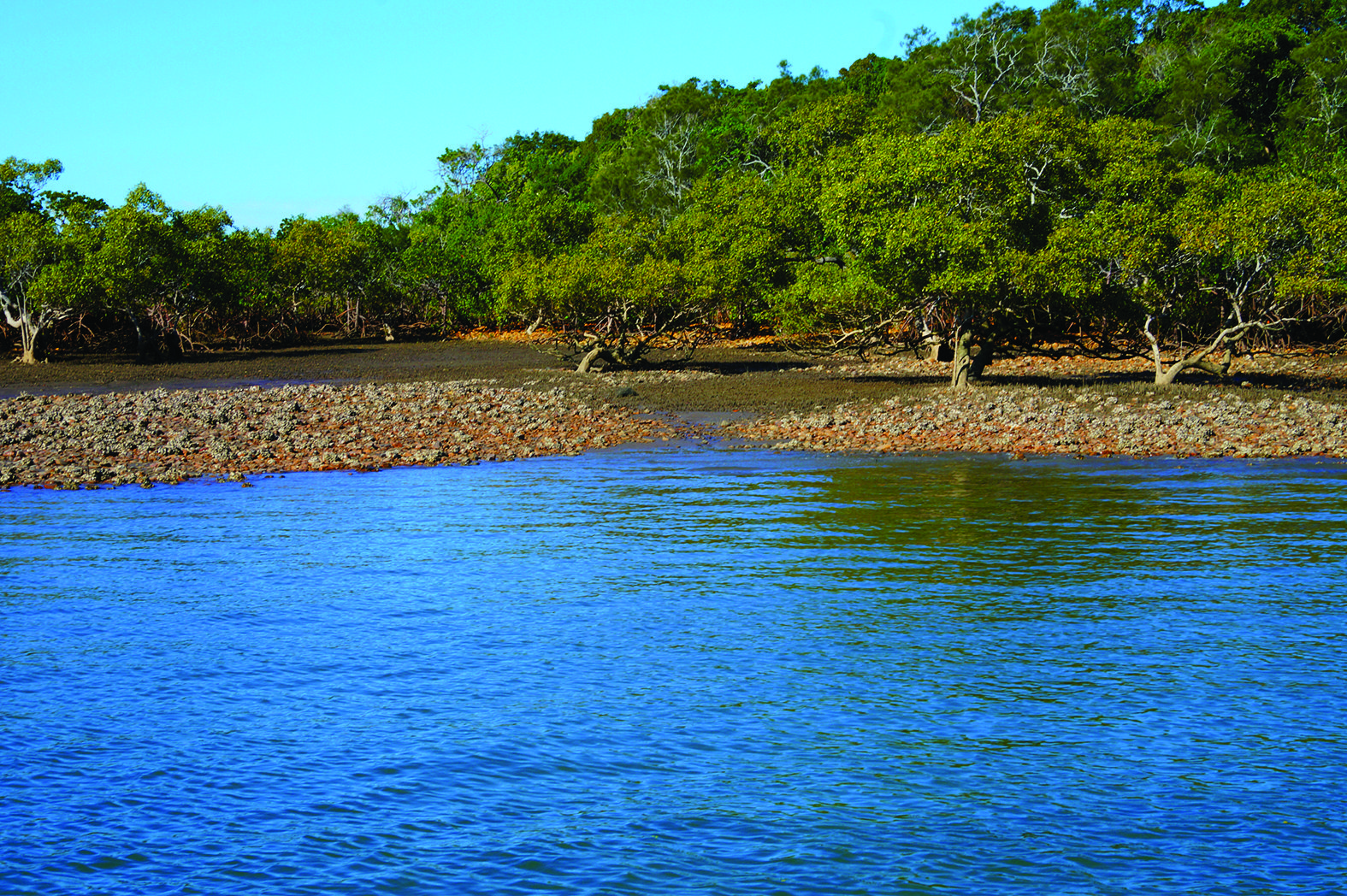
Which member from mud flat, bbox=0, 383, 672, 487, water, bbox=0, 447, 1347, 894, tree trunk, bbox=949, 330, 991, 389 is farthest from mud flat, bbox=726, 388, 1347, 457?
water, bbox=0, 447, 1347, 894

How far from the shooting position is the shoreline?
26.4 meters

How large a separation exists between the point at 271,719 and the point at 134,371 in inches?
1945

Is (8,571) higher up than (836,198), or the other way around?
(836,198)

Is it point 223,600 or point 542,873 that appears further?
point 223,600

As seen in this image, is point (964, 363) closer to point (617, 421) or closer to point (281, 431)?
point (617, 421)

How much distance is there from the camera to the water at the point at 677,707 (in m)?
6.88

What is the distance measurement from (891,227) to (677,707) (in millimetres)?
30080

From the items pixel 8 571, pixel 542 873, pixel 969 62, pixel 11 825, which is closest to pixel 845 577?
pixel 542 873

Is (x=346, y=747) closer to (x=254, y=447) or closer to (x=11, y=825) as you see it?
(x=11, y=825)

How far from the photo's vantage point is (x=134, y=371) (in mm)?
53219

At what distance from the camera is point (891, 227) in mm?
37219

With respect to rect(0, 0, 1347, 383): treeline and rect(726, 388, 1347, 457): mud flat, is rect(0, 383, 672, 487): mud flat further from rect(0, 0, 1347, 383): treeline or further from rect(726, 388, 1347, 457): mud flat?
rect(0, 0, 1347, 383): treeline

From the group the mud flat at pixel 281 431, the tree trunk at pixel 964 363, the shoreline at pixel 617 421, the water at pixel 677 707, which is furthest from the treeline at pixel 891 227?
the water at pixel 677 707

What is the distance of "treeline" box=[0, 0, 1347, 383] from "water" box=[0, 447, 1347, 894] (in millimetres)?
20327
